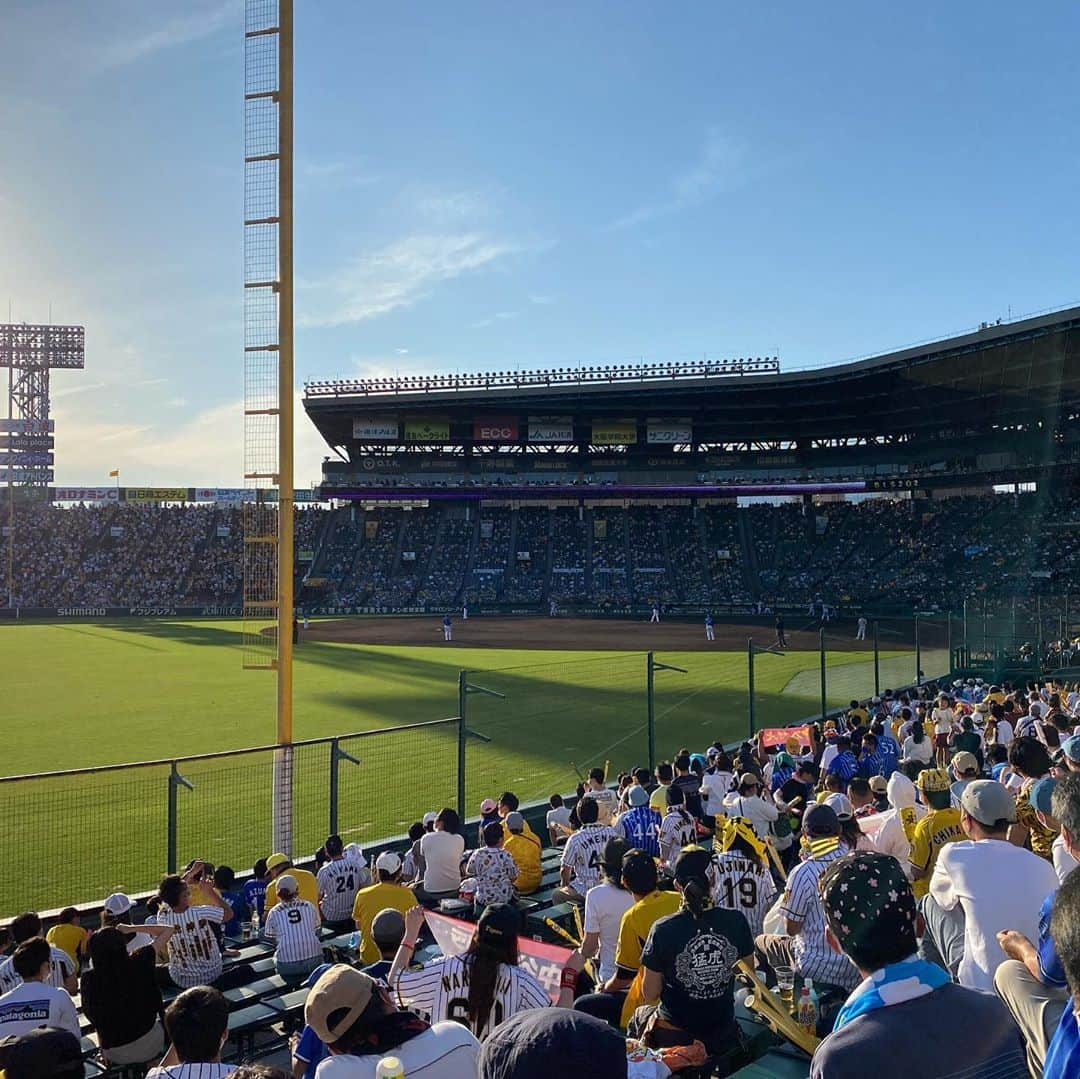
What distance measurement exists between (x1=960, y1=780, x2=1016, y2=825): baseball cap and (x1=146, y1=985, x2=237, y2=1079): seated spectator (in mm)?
3237

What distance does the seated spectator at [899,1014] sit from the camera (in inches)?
94.0

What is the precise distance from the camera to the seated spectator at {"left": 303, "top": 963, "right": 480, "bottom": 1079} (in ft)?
9.75

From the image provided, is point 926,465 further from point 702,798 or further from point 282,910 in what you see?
point 282,910

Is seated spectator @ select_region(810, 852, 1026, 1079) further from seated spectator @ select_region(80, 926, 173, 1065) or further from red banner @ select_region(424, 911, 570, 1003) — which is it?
seated spectator @ select_region(80, 926, 173, 1065)

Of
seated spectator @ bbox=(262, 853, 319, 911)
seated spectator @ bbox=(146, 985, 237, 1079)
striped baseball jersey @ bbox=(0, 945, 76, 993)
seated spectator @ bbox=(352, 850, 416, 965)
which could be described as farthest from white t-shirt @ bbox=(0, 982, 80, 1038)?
seated spectator @ bbox=(262, 853, 319, 911)

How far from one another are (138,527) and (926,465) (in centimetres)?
6181

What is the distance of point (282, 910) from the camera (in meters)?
6.96

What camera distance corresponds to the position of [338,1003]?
9.75 ft

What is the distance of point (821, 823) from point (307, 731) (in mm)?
15738

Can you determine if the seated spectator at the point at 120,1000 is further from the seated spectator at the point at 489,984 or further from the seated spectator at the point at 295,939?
the seated spectator at the point at 489,984

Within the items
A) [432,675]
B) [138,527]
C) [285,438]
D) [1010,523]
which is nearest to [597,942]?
[285,438]

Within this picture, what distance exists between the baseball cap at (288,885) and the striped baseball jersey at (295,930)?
105 mm

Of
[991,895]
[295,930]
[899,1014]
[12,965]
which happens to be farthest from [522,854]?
[899,1014]

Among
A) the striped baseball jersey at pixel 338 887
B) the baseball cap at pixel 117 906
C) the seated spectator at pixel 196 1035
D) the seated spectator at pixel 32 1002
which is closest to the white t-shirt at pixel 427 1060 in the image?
the seated spectator at pixel 196 1035
